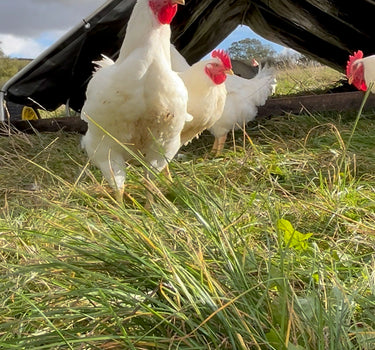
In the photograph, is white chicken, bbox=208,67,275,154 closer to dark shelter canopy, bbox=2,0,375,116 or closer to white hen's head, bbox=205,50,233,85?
white hen's head, bbox=205,50,233,85

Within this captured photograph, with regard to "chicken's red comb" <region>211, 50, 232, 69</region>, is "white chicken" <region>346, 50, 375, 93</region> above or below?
below

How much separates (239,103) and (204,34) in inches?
58.4

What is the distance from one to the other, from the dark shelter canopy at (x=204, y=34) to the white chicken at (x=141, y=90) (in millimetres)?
1164

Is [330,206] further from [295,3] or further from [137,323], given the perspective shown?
[295,3]

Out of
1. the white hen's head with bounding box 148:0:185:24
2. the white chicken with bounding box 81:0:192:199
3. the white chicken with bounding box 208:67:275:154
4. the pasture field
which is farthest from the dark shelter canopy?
the pasture field

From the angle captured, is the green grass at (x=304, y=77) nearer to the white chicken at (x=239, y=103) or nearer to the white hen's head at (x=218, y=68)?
the white chicken at (x=239, y=103)

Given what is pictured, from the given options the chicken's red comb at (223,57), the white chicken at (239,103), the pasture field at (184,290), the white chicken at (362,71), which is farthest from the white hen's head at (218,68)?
the pasture field at (184,290)

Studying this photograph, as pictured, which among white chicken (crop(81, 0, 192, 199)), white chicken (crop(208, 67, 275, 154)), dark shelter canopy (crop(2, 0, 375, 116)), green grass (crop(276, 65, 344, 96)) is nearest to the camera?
white chicken (crop(81, 0, 192, 199))

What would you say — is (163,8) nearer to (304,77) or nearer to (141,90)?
(141,90)

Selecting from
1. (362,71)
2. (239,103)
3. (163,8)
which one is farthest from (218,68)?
(362,71)

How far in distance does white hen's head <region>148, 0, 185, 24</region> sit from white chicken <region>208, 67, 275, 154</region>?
1.26m

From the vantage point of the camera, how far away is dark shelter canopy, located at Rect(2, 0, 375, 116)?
10.9 ft

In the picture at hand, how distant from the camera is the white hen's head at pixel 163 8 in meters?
1.80

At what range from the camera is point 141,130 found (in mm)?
1892
